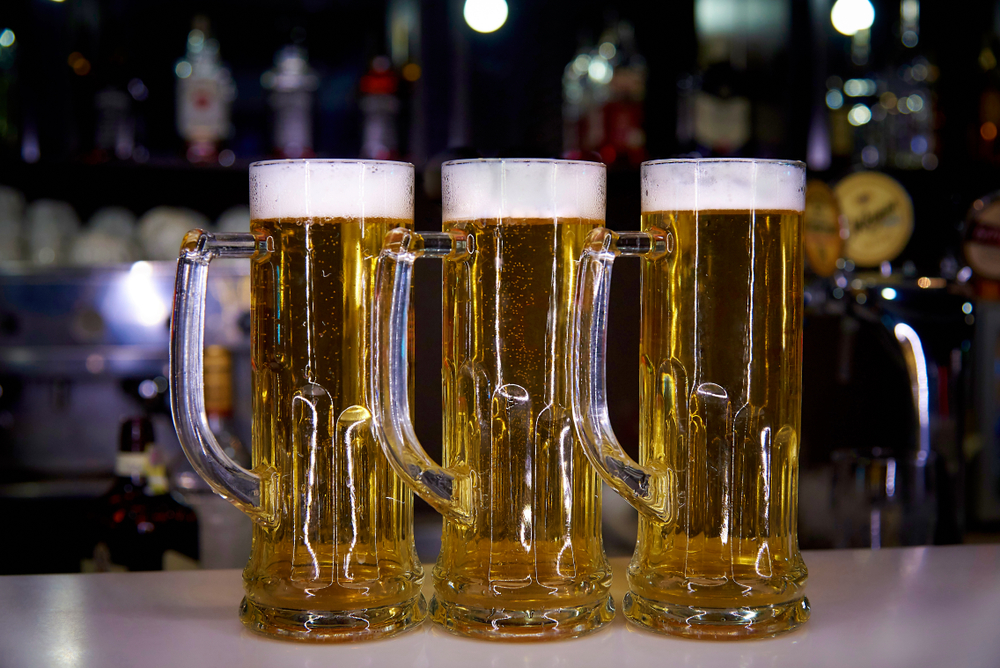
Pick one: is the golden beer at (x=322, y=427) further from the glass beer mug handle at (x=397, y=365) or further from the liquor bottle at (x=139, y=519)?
the liquor bottle at (x=139, y=519)

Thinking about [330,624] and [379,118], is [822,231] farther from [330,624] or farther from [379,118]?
[379,118]

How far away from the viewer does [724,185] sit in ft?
1.75

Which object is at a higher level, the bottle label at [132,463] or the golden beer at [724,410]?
the golden beer at [724,410]

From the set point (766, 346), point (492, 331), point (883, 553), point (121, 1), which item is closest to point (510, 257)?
point (492, 331)

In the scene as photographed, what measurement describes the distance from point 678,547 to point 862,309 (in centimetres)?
62

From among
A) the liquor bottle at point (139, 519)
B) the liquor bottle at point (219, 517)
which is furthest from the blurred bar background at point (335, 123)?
the liquor bottle at point (139, 519)

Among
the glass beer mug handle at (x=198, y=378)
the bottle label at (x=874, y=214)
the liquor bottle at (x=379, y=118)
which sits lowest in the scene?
the glass beer mug handle at (x=198, y=378)

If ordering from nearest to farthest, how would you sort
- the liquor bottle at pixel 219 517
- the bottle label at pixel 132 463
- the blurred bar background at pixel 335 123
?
the bottle label at pixel 132 463 < the liquor bottle at pixel 219 517 < the blurred bar background at pixel 335 123

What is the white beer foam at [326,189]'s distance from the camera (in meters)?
0.53

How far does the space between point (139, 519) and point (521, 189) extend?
76cm

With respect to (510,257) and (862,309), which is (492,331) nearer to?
(510,257)

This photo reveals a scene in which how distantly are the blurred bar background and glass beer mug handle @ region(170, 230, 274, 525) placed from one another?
4.66ft

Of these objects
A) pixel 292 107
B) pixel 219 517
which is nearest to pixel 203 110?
pixel 292 107

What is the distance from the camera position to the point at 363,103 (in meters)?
2.28
